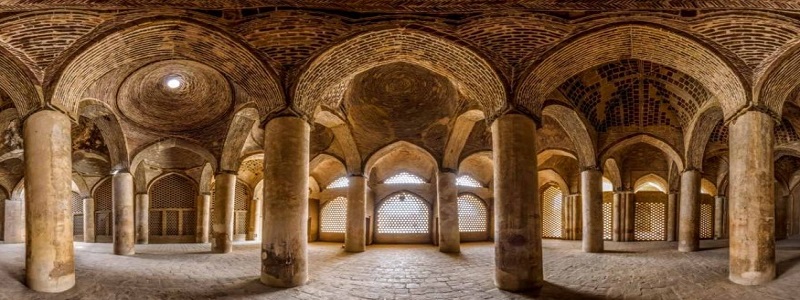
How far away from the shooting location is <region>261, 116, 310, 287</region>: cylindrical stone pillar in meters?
7.80

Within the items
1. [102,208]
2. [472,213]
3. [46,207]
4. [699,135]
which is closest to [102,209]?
[102,208]

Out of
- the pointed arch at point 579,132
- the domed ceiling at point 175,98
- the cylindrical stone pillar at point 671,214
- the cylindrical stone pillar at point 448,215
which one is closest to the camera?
the domed ceiling at point 175,98

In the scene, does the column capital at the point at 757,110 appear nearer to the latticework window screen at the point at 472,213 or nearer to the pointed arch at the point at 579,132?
the pointed arch at the point at 579,132

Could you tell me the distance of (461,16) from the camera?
8062 mm

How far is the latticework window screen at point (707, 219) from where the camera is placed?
21.0m

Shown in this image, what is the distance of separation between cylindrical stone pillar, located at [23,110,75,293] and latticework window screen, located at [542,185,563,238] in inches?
812

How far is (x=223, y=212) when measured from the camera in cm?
1391

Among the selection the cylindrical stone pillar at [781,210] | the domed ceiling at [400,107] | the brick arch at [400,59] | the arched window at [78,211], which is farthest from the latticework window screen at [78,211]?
the cylindrical stone pillar at [781,210]

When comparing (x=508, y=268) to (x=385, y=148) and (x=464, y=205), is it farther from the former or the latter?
(x=464, y=205)

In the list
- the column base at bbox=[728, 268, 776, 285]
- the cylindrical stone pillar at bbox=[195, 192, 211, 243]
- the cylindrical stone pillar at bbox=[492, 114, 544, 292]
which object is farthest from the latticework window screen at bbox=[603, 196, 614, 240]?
the cylindrical stone pillar at bbox=[195, 192, 211, 243]

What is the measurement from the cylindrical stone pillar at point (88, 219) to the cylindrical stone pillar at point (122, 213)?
9521 millimetres

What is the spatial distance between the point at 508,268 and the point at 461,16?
15.9 ft

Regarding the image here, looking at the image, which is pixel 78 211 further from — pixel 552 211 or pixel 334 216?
pixel 552 211

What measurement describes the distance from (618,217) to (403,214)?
9.96 metres
